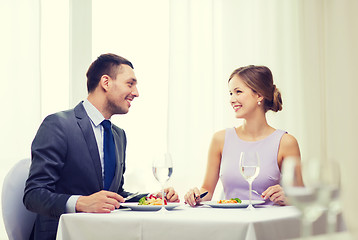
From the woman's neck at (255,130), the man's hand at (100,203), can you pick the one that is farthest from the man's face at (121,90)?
the man's hand at (100,203)

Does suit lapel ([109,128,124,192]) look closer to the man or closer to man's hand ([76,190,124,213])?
the man

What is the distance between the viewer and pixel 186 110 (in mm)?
3873

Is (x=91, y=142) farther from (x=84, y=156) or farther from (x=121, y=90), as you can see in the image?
(x=121, y=90)

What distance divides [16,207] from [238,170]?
3.53 ft

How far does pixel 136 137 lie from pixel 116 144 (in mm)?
1489

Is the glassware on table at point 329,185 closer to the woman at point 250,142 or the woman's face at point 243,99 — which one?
the woman at point 250,142

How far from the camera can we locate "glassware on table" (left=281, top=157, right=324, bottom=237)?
79cm

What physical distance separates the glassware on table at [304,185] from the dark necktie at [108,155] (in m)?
1.43

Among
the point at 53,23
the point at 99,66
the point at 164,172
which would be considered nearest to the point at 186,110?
the point at 53,23

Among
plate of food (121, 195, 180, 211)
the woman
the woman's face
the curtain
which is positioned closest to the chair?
plate of food (121, 195, 180, 211)

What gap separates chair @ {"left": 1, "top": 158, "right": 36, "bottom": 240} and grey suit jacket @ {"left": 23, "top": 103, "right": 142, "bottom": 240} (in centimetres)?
6

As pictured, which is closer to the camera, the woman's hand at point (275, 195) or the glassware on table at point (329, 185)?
the glassware on table at point (329, 185)

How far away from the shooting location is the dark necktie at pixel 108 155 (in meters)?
2.16

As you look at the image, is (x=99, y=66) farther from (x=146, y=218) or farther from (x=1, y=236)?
(x=1, y=236)
